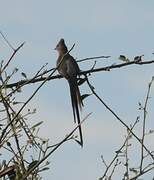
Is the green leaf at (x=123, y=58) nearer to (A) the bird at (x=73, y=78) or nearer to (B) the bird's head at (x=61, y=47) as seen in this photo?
(A) the bird at (x=73, y=78)

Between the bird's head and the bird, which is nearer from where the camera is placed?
the bird

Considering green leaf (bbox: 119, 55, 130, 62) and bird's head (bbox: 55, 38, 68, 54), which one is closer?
green leaf (bbox: 119, 55, 130, 62)

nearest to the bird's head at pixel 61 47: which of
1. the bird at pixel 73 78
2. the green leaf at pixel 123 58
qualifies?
the bird at pixel 73 78

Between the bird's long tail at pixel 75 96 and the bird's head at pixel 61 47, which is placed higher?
the bird's head at pixel 61 47

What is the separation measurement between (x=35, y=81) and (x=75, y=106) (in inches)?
32.1

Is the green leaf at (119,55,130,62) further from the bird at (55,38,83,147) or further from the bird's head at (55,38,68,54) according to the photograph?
the bird's head at (55,38,68,54)

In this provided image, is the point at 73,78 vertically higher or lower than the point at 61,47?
lower

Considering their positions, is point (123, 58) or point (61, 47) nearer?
point (123, 58)

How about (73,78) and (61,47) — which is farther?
(61,47)

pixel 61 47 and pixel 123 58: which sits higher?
pixel 61 47

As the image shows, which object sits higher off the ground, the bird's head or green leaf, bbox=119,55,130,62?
the bird's head

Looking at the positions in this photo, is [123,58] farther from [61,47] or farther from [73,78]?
[61,47]

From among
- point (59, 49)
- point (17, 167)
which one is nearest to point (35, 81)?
point (17, 167)

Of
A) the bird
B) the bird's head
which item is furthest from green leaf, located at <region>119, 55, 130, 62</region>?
the bird's head
